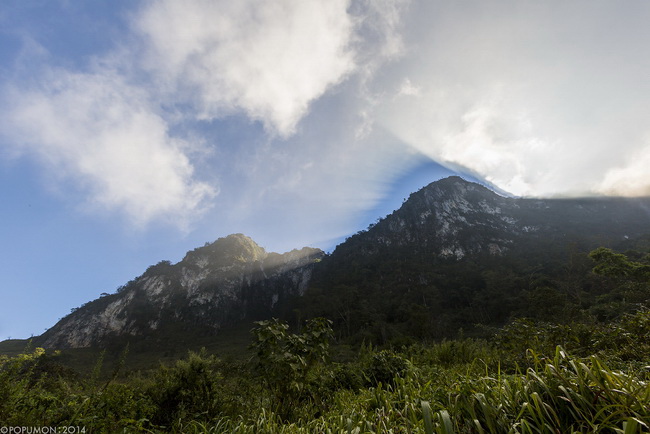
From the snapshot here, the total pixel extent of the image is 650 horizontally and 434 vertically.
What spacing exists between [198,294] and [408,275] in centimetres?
7979

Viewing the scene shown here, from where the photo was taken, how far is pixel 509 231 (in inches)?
3703

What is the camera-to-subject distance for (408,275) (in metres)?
68.2

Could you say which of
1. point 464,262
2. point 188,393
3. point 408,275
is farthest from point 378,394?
point 464,262

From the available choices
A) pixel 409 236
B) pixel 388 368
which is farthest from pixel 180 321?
pixel 388 368

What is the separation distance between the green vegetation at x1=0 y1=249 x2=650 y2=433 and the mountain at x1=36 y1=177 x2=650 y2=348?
64.2 ft

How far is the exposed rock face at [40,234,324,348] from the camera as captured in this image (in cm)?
8888

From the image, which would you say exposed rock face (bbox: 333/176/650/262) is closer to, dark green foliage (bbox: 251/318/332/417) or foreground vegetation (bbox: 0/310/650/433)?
foreground vegetation (bbox: 0/310/650/433)

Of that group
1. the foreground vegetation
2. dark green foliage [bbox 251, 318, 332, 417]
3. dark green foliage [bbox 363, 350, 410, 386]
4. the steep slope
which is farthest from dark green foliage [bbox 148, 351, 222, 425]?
the steep slope

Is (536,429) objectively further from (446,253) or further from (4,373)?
(446,253)

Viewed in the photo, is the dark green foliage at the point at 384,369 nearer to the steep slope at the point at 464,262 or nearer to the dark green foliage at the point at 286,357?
the dark green foliage at the point at 286,357

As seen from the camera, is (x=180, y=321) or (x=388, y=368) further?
(x=180, y=321)

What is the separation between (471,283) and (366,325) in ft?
101

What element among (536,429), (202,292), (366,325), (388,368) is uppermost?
(202,292)

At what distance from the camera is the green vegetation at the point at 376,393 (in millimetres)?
2078
